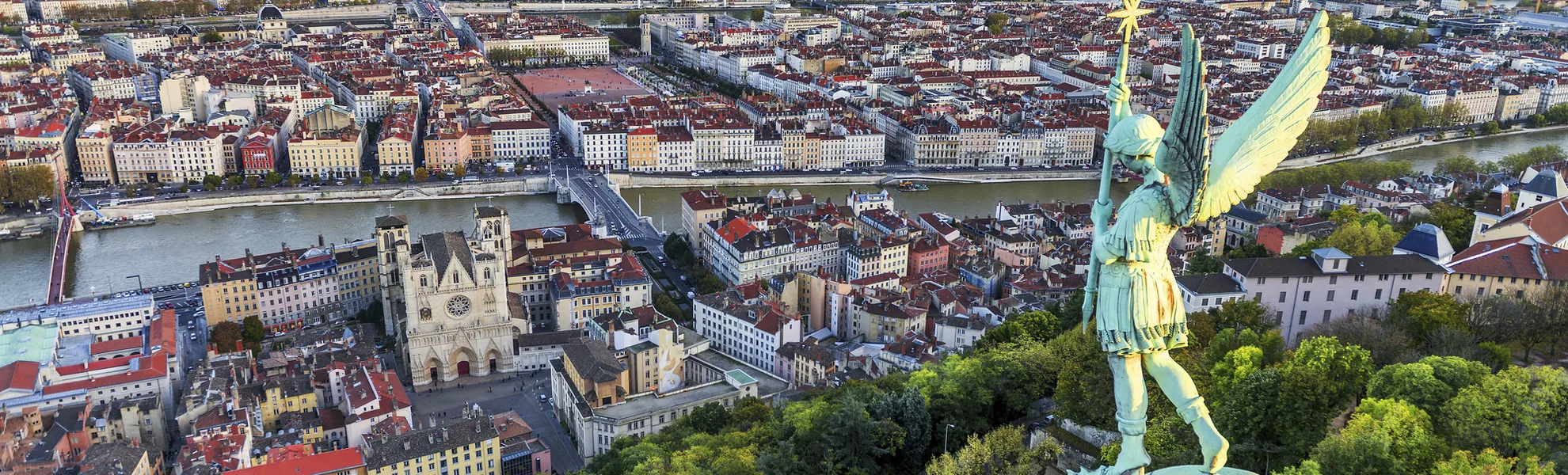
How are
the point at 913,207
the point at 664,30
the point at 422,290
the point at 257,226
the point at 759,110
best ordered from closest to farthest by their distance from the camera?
the point at 422,290 < the point at 257,226 < the point at 913,207 < the point at 759,110 < the point at 664,30

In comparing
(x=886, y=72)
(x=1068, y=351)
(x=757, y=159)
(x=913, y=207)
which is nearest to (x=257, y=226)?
(x=757, y=159)

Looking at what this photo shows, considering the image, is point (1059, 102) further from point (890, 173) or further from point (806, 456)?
point (806, 456)

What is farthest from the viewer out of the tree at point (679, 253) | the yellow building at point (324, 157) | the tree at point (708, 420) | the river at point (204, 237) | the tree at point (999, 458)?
the yellow building at point (324, 157)

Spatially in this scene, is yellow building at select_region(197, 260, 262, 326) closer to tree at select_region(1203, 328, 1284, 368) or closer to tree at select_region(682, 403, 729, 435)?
tree at select_region(682, 403, 729, 435)

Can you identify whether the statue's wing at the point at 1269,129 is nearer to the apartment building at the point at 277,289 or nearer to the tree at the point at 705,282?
the tree at the point at 705,282

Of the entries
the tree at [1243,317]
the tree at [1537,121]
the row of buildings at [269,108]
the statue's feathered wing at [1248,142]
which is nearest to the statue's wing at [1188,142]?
the statue's feathered wing at [1248,142]

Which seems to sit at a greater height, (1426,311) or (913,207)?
(1426,311)

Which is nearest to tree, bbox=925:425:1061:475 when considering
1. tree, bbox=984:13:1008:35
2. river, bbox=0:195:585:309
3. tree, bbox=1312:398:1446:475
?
tree, bbox=1312:398:1446:475
